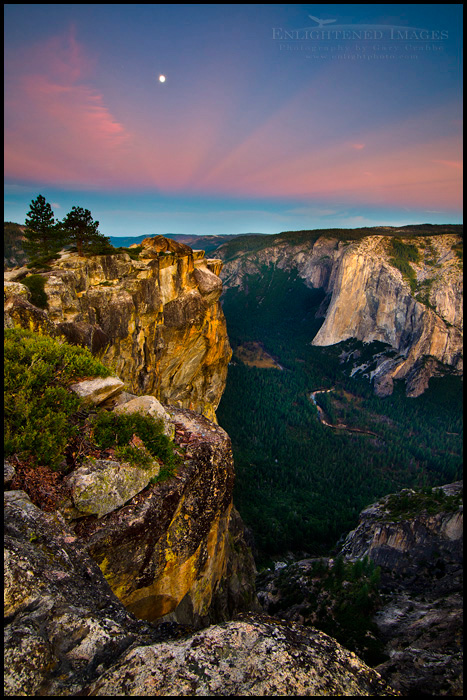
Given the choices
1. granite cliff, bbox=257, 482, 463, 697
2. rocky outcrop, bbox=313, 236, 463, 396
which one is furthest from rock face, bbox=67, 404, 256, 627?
rocky outcrop, bbox=313, 236, 463, 396

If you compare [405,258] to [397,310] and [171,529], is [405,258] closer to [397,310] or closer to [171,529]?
[397,310]

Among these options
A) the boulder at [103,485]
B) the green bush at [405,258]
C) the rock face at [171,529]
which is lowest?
the rock face at [171,529]

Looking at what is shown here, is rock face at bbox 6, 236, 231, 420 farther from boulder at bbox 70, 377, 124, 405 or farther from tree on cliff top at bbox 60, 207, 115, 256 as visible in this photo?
boulder at bbox 70, 377, 124, 405

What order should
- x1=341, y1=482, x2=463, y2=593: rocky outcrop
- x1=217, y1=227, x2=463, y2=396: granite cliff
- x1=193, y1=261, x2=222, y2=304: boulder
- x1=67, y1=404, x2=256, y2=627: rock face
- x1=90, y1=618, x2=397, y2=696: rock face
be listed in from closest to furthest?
1. x1=90, y1=618, x2=397, y2=696: rock face
2. x1=67, y1=404, x2=256, y2=627: rock face
3. x1=193, y1=261, x2=222, y2=304: boulder
4. x1=341, y1=482, x2=463, y2=593: rocky outcrop
5. x1=217, y1=227, x2=463, y2=396: granite cliff

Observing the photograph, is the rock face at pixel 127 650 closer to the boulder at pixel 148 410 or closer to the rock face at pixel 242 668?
the rock face at pixel 242 668

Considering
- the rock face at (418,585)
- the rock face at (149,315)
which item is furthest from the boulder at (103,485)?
the rock face at (418,585)

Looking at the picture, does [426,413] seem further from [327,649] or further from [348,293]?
[327,649]
